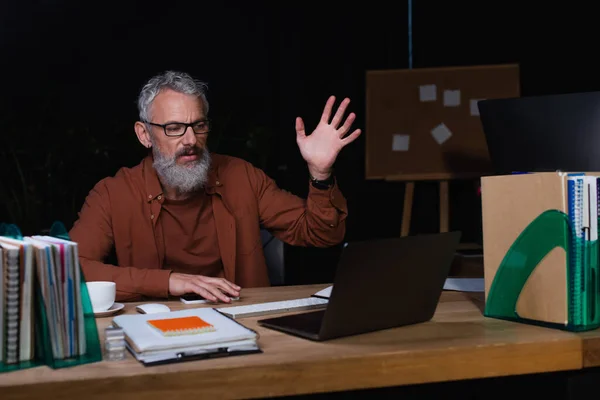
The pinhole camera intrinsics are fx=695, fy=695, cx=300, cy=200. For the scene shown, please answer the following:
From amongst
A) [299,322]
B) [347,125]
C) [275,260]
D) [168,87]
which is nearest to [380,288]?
[299,322]

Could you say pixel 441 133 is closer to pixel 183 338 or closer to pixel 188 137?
pixel 188 137

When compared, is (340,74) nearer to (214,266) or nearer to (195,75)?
(195,75)

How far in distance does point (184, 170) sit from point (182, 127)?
0.15m

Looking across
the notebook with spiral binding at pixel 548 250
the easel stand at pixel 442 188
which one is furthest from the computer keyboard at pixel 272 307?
the easel stand at pixel 442 188

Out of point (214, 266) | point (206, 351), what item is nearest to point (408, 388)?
point (206, 351)

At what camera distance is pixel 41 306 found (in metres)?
1.12

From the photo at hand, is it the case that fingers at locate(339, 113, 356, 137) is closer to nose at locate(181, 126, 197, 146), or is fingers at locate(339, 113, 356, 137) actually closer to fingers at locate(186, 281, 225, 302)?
nose at locate(181, 126, 197, 146)

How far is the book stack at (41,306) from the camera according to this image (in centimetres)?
111

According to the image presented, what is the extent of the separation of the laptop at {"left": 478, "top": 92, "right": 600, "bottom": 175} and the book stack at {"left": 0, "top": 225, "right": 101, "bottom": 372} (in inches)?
46.2

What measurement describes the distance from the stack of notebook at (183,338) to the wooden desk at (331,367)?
0.8 inches

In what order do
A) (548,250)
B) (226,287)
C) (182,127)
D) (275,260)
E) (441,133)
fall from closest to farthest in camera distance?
(548,250), (226,287), (182,127), (275,260), (441,133)

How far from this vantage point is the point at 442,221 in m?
4.33

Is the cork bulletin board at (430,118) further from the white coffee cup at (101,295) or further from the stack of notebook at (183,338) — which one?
the stack of notebook at (183,338)

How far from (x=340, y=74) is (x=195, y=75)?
1034 millimetres
